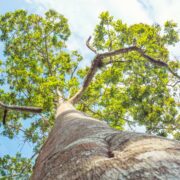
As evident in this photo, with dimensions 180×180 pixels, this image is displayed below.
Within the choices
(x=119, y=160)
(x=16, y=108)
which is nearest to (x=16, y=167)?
(x=16, y=108)

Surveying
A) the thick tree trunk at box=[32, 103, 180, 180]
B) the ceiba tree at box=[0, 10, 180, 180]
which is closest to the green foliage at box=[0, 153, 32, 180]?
the ceiba tree at box=[0, 10, 180, 180]

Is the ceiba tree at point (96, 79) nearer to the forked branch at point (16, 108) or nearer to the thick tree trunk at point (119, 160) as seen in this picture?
the forked branch at point (16, 108)

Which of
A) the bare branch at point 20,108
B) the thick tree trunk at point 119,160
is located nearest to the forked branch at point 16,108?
the bare branch at point 20,108

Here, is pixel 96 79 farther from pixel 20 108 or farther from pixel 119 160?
pixel 119 160

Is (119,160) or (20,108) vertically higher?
(20,108)

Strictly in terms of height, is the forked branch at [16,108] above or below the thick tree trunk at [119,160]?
above

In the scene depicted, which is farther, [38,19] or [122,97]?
[38,19]

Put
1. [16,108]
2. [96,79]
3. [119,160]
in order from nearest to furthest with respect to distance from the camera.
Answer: [119,160] < [16,108] < [96,79]

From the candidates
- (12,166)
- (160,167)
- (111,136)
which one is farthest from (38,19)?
(160,167)

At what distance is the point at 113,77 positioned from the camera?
37.6ft

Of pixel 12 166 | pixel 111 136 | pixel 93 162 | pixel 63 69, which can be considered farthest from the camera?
pixel 63 69

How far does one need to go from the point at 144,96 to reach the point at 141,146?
10.1m

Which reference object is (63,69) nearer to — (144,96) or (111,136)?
(144,96)

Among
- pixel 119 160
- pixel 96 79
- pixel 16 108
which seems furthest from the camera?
pixel 96 79
